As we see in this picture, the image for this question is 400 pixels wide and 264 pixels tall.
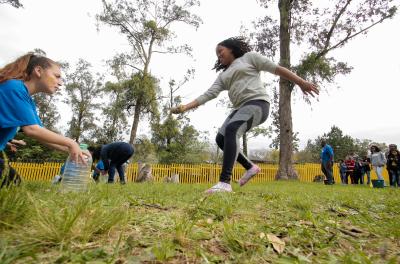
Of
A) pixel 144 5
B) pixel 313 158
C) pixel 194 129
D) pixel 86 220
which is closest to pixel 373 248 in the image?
pixel 86 220

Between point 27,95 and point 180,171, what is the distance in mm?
21978

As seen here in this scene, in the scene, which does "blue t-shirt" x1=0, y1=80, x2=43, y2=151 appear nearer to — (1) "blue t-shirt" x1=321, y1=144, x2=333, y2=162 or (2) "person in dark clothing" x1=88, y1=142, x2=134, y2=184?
(2) "person in dark clothing" x1=88, y1=142, x2=134, y2=184

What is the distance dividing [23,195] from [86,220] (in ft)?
1.29

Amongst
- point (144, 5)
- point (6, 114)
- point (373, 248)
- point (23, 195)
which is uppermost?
point (144, 5)

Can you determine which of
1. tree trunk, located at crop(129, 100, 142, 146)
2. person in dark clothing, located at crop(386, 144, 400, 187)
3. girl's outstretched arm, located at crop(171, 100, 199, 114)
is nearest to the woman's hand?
girl's outstretched arm, located at crop(171, 100, 199, 114)

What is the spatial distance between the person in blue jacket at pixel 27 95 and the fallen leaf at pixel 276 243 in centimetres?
151

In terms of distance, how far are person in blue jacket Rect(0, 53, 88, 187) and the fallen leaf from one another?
151 cm

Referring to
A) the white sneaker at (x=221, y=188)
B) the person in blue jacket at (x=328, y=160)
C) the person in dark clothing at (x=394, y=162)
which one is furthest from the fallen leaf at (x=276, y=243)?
the person in dark clothing at (x=394, y=162)

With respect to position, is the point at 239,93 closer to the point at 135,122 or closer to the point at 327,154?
the point at 327,154

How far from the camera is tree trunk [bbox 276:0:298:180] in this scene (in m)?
16.7

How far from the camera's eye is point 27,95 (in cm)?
254

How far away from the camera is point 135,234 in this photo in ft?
5.20

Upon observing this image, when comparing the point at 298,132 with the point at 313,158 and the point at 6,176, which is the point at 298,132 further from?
the point at 6,176

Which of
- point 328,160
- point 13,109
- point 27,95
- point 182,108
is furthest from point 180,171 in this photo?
point 13,109
